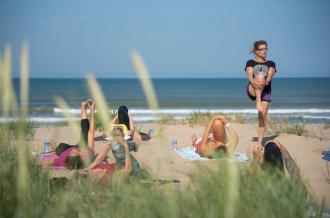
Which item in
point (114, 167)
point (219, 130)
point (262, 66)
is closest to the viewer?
point (114, 167)

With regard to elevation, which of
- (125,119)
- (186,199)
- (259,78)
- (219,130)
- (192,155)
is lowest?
(192,155)

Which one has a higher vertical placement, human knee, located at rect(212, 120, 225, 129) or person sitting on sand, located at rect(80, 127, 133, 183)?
human knee, located at rect(212, 120, 225, 129)

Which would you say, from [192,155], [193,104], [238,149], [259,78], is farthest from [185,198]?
[193,104]

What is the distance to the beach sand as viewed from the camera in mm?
5745

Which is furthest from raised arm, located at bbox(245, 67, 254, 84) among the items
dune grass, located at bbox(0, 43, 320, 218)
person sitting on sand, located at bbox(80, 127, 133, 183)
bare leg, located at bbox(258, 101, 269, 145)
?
dune grass, located at bbox(0, 43, 320, 218)

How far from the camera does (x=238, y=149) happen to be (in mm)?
8312

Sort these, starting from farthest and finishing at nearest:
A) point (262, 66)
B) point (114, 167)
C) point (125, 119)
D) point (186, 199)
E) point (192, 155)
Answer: point (125, 119) → point (192, 155) → point (262, 66) → point (114, 167) → point (186, 199)

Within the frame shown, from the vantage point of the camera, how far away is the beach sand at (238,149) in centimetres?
575

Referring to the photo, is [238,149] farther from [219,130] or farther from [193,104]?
[193,104]

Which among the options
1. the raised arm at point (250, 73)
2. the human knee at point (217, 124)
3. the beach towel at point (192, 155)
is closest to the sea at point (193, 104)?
the beach towel at point (192, 155)

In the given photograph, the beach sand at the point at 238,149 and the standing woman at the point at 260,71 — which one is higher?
the standing woman at the point at 260,71

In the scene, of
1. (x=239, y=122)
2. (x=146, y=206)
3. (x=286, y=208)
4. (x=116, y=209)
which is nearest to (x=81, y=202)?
(x=116, y=209)

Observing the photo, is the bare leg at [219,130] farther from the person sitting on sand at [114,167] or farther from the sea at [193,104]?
the person sitting on sand at [114,167]

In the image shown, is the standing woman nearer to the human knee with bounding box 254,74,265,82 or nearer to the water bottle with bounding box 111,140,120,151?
the human knee with bounding box 254,74,265,82
